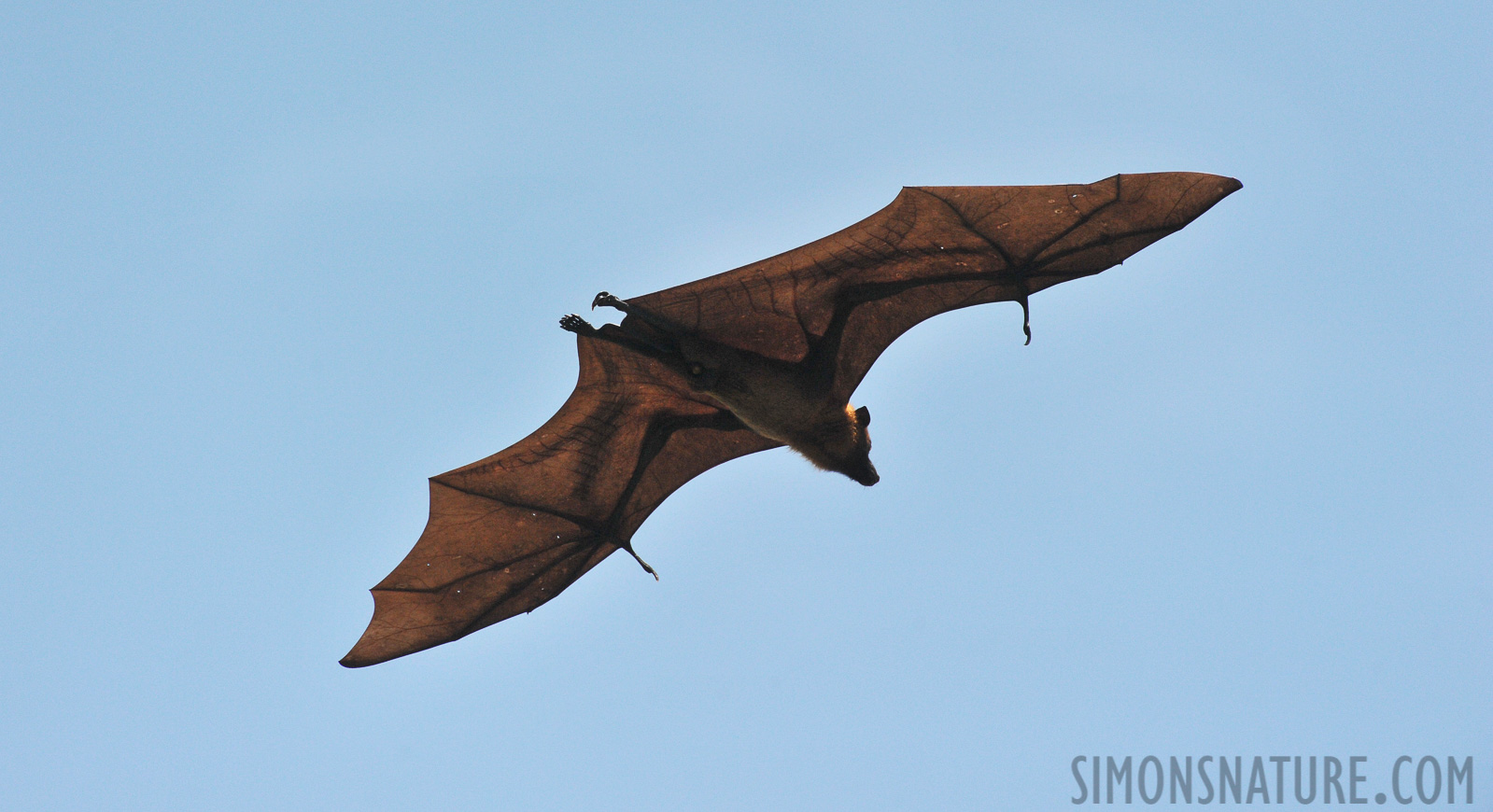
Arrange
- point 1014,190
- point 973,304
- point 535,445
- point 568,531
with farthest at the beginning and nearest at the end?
point 568,531
point 535,445
point 973,304
point 1014,190

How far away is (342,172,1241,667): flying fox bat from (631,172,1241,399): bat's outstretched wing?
0.01m

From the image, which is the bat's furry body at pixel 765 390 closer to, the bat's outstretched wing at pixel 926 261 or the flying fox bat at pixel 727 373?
the flying fox bat at pixel 727 373

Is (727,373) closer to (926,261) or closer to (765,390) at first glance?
(765,390)

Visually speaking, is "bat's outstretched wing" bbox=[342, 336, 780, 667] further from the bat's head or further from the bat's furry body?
the bat's head

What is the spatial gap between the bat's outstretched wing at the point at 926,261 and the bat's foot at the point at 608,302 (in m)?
0.16

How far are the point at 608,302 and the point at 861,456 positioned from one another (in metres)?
3.50

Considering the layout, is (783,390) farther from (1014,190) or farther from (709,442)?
(1014,190)

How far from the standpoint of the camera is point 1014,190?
32.5 feet

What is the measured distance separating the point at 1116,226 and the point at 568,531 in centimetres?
650

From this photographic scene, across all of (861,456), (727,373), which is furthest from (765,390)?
(861,456)

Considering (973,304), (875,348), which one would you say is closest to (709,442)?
(875,348)

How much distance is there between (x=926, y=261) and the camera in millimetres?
10609

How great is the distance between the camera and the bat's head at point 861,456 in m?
12.0

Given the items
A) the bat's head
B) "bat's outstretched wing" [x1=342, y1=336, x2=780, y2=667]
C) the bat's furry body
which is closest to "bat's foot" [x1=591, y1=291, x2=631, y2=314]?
the bat's furry body
